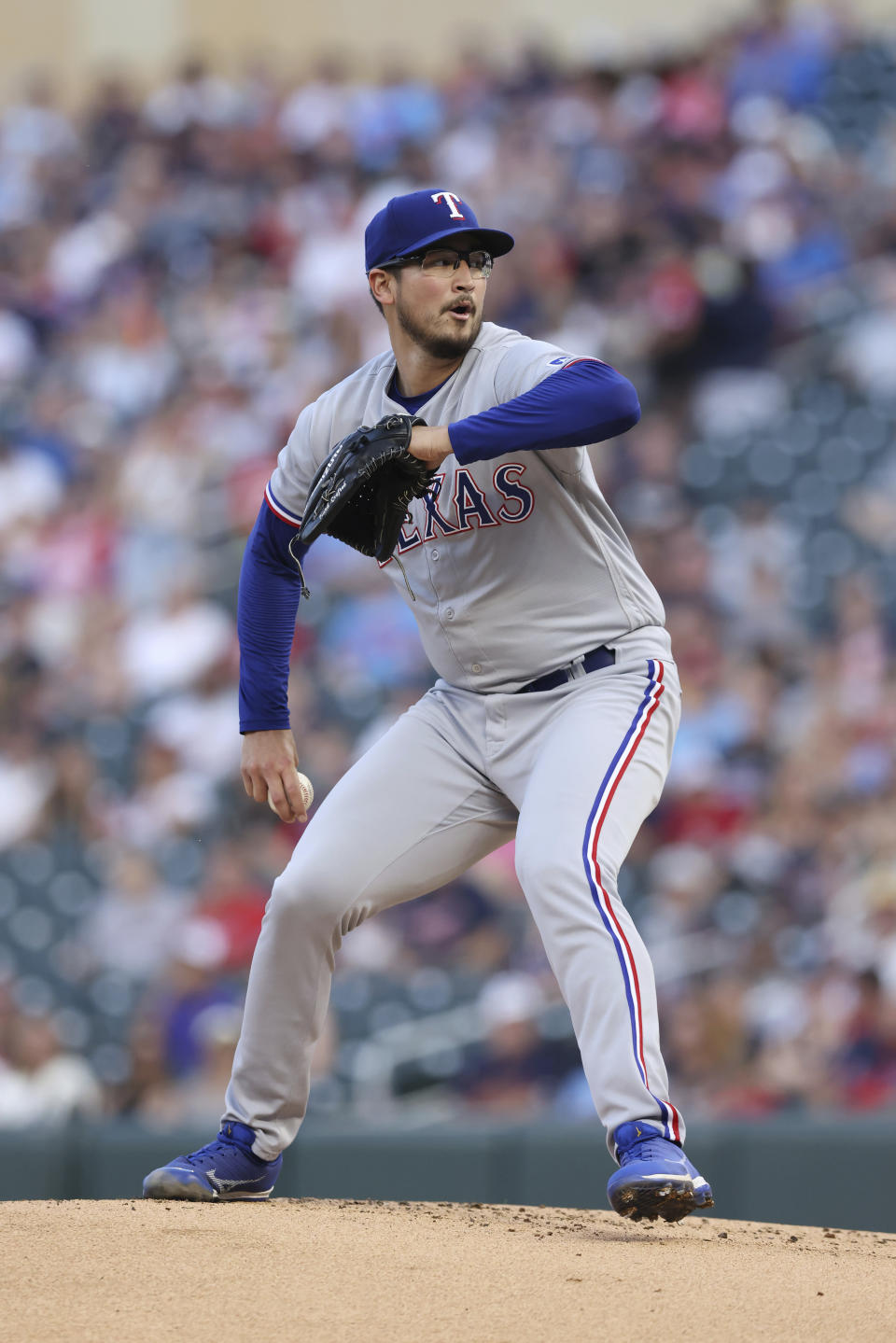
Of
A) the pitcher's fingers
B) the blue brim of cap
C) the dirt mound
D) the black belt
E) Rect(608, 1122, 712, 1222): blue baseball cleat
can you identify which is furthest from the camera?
the pitcher's fingers

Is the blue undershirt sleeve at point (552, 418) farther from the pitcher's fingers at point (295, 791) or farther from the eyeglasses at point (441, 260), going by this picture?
the pitcher's fingers at point (295, 791)

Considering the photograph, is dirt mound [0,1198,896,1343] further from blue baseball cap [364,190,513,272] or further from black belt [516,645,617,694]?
blue baseball cap [364,190,513,272]

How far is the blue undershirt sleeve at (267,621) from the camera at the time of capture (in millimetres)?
3213

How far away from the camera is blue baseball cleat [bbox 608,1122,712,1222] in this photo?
253cm

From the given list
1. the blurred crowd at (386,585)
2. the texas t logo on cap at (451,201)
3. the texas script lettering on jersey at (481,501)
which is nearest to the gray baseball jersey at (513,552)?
the texas script lettering on jersey at (481,501)

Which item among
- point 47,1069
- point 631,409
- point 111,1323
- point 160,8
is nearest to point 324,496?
point 631,409

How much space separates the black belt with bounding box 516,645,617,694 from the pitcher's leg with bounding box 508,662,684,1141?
1.4 inches

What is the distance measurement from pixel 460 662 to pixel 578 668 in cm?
22

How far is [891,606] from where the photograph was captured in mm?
7059

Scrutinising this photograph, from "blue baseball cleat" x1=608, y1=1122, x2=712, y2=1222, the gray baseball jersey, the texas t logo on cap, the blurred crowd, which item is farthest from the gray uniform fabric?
the blurred crowd

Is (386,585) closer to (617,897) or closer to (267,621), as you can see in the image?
(267,621)

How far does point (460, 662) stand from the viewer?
3078 mm

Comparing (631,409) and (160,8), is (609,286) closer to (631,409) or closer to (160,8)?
(631,409)

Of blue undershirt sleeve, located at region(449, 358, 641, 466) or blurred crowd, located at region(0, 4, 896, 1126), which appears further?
blurred crowd, located at region(0, 4, 896, 1126)
